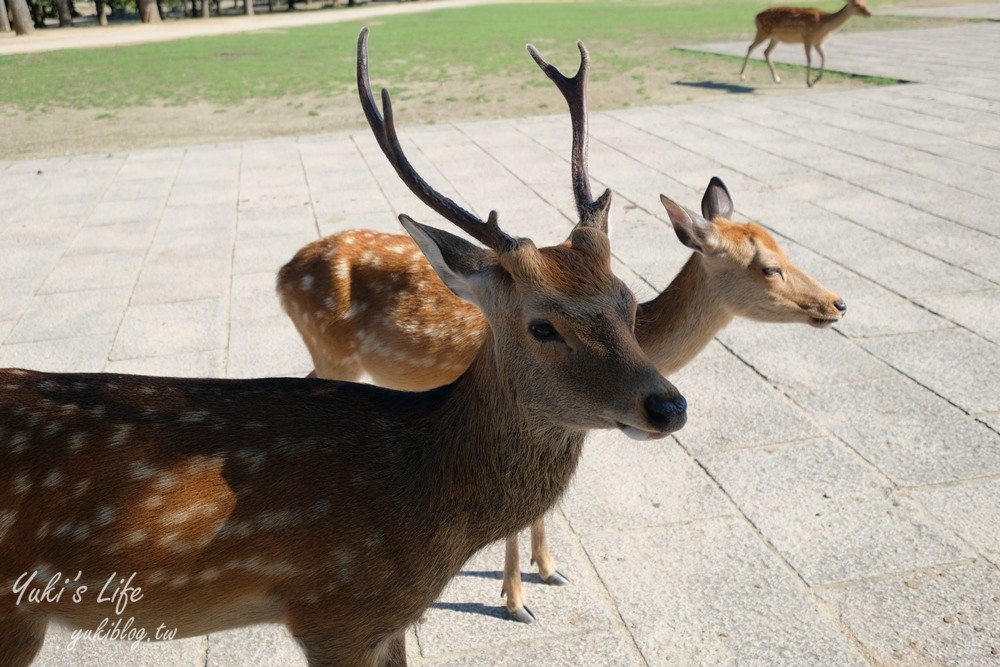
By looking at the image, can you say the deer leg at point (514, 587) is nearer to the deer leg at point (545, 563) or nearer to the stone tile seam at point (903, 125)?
the deer leg at point (545, 563)

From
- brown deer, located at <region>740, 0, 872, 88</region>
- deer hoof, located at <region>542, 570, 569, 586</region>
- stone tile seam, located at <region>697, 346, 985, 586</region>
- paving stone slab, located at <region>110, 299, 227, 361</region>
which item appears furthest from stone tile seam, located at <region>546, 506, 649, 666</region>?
brown deer, located at <region>740, 0, 872, 88</region>

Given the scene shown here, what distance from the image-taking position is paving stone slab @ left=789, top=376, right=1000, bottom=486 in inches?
167

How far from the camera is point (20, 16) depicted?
31.2 metres

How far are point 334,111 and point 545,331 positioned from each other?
40.9 ft

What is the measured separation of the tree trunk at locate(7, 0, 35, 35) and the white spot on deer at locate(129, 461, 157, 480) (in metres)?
34.4

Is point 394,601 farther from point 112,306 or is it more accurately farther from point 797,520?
point 112,306

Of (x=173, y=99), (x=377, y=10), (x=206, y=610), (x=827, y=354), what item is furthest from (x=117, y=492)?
(x=377, y=10)

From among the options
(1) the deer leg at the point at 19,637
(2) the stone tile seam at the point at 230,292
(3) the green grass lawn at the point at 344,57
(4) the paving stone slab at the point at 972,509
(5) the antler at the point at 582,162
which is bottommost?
(3) the green grass lawn at the point at 344,57

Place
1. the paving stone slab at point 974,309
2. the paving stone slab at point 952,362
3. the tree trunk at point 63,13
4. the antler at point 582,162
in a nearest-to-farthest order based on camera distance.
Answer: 1. the antler at point 582,162
2. the paving stone slab at point 952,362
3. the paving stone slab at point 974,309
4. the tree trunk at point 63,13

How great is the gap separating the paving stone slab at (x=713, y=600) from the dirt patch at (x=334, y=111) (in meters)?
10.2

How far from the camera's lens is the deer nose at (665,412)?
7.88 ft

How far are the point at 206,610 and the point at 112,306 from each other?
4.64m

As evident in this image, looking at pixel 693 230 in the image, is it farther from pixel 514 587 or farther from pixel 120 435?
pixel 120 435

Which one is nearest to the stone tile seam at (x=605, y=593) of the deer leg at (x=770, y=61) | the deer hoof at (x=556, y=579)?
the deer hoof at (x=556, y=579)
